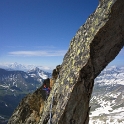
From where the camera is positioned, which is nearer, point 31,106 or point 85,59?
point 85,59

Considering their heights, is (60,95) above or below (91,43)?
below

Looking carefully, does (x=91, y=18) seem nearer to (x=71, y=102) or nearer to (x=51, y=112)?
(x=71, y=102)

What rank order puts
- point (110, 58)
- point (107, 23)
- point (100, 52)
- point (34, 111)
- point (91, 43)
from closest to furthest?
point (107, 23)
point (91, 43)
point (100, 52)
point (110, 58)
point (34, 111)

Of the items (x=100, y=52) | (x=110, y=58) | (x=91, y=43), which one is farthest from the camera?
(x=110, y=58)

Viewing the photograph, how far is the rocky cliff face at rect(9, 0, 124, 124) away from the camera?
13.4m

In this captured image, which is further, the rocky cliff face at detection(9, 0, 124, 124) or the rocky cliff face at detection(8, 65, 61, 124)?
the rocky cliff face at detection(8, 65, 61, 124)

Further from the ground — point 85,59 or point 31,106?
point 85,59

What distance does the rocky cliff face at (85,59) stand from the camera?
1336cm

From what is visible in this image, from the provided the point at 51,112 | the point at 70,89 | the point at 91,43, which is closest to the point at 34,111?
the point at 51,112

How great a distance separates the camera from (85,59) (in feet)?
46.4

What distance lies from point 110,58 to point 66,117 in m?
6.20

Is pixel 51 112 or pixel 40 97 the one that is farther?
pixel 40 97

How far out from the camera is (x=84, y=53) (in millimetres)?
14328

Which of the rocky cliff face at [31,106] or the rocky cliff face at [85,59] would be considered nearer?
the rocky cliff face at [85,59]
